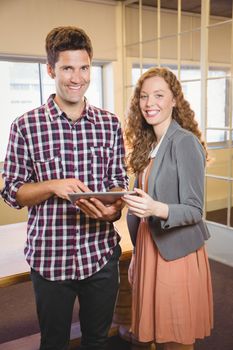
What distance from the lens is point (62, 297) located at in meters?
1.28

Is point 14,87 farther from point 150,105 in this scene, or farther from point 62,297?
point 62,297

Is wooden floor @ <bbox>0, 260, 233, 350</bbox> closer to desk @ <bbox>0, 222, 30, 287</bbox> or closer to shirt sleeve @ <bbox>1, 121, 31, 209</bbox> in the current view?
desk @ <bbox>0, 222, 30, 287</bbox>

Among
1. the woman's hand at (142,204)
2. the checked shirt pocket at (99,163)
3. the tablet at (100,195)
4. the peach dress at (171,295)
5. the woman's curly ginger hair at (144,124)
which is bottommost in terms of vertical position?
the peach dress at (171,295)

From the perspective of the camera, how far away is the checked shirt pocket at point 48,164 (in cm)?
125

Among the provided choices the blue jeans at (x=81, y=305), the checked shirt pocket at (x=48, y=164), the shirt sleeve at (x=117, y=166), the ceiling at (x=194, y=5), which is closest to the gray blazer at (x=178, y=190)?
the shirt sleeve at (x=117, y=166)

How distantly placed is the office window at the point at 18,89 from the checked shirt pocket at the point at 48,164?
2.62m

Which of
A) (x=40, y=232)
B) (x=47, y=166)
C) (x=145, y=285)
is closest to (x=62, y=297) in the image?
(x=40, y=232)

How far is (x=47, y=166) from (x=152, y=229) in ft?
1.56

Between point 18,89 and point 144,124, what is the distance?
2489 millimetres

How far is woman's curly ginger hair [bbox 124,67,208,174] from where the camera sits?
147 centimetres

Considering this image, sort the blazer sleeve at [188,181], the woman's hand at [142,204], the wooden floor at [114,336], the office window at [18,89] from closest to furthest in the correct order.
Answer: the woman's hand at [142,204]
the blazer sleeve at [188,181]
the wooden floor at [114,336]
the office window at [18,89]

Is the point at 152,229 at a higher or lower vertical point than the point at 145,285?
higher

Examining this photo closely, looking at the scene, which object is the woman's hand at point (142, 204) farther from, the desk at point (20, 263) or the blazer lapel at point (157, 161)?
the desk at point (20, 263)

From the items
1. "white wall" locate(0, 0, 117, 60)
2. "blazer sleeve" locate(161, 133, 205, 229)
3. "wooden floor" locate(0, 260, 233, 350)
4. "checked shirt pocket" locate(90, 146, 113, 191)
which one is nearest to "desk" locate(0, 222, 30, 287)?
"checked shirt pocket" locate(90, 146, 113, 191)
